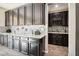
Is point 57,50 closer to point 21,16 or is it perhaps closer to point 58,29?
point 58,29

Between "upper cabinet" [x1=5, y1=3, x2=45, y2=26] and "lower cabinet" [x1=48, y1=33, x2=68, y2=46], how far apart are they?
272 millimetres

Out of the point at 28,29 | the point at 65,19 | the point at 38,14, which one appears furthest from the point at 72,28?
the point at 28,29

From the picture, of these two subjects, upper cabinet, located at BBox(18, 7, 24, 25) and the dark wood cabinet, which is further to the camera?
upper cabinet, located at BBox(18, 7, 24, 25)

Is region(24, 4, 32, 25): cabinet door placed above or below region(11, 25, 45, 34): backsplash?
above

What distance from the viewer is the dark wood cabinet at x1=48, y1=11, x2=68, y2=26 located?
1432 millimetres

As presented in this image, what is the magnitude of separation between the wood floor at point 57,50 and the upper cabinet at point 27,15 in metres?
0.41

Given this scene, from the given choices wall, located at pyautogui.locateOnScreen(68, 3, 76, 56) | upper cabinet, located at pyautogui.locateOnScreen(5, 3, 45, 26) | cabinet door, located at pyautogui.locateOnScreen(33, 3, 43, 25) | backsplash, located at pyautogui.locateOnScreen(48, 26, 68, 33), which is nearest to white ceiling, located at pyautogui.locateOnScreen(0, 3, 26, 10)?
upper cabinet, located at pyautogui.locateOnScreen(5, 3, 45, 26)

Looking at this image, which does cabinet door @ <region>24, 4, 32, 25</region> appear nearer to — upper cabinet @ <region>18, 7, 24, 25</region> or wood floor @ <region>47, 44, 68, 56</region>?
upper cabinet @ <region>18, 7, 24, 25</region>

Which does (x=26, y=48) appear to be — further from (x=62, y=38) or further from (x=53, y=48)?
(x=62, y=38)

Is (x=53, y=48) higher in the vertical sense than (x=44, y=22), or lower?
lower

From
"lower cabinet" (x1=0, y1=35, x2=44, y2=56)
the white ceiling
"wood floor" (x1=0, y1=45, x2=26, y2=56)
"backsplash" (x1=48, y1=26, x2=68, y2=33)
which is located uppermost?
the white ceiling

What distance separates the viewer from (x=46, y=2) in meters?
1.46

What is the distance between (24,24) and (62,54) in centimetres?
76

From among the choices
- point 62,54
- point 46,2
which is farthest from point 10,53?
point 46,2
